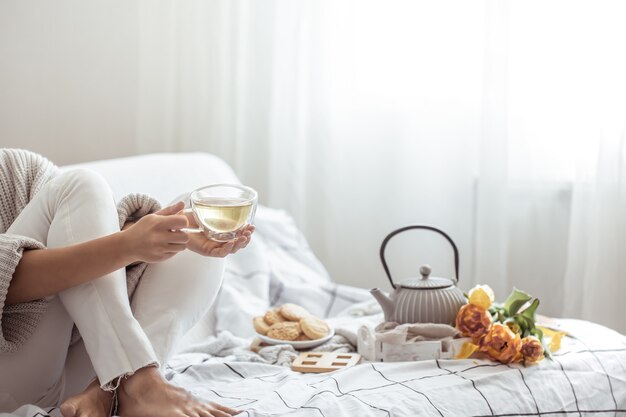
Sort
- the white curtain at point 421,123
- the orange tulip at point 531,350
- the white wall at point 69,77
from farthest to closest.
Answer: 1. the white wall at point 69,77
2. the white curtain at point 421,123
3. the orange tulip at point 531,350

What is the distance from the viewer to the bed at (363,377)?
1.49 meters

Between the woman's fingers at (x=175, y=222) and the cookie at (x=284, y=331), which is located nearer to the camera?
the woman's fingers at (x=175, y=222)

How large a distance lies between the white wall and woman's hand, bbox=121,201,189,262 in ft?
5.44

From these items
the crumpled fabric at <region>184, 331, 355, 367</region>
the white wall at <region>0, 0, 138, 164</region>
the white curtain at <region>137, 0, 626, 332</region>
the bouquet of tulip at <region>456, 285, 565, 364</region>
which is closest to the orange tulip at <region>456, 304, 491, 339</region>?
the bouquet of tulip at <region>456, 285, 565, 364</region>

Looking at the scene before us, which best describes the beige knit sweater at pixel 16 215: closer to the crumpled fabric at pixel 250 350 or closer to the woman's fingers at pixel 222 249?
the woman's fingers at pixel 222 249

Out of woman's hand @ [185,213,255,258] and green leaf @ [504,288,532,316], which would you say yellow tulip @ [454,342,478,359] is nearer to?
green leaf @ [504,288,532,316]

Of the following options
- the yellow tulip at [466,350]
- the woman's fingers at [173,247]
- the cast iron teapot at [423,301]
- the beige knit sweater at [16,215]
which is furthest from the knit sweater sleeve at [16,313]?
the yellow tulip at [466,350]

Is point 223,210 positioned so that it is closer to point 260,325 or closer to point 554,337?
point 260,325

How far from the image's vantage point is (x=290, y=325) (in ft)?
6.17

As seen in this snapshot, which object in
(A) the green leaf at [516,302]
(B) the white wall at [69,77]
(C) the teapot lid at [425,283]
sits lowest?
(A) the green leaf at [516,302]

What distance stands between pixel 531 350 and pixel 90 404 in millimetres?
836

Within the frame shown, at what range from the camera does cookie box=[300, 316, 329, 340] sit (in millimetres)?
1862

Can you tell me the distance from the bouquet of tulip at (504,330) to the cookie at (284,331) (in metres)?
0.36

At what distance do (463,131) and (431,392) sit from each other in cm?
138
